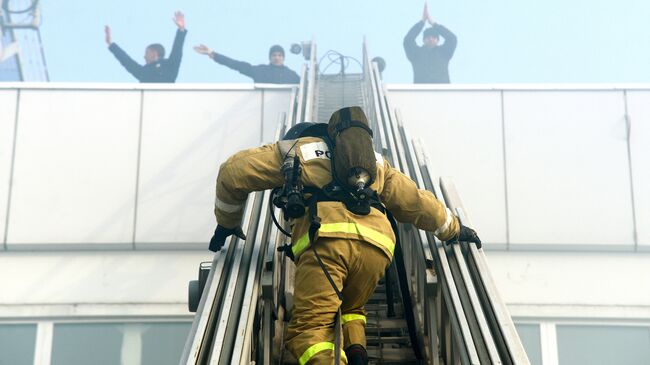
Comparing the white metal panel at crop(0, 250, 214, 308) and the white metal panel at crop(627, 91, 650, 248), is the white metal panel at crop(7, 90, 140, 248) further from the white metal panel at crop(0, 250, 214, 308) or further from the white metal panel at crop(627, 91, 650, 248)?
the white metal panel at crop(627, 91, 650, 248)

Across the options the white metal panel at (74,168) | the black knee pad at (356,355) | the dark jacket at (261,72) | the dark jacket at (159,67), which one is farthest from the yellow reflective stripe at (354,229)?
the dark jacket at (261,72)

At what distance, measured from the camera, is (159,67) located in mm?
9922

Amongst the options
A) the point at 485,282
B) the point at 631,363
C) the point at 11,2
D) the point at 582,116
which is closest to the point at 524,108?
the point at 582,116

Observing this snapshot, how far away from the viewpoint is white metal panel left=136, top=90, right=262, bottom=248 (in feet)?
25.8

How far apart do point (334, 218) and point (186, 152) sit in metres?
5.12

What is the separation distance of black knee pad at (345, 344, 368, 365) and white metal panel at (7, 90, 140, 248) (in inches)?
192

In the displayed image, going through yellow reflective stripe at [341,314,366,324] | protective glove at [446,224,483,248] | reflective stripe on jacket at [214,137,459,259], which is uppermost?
reflective stripe on jacket at [214,137,459,259]

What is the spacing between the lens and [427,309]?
3.90 m

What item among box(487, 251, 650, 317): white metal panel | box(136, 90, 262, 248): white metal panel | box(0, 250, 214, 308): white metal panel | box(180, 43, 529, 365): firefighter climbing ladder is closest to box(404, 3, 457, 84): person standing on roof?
box(136, 90, 262, 248): white metal panel

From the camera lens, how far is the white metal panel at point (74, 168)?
A: 7785 millimetres

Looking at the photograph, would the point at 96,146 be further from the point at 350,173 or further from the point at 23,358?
the point at 350,173

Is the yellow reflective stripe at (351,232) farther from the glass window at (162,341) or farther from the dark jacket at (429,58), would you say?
the dark jacket at (429,58)

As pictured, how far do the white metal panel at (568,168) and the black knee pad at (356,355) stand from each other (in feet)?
15.6

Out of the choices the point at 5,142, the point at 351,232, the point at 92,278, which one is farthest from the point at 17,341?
the point at 351,232
